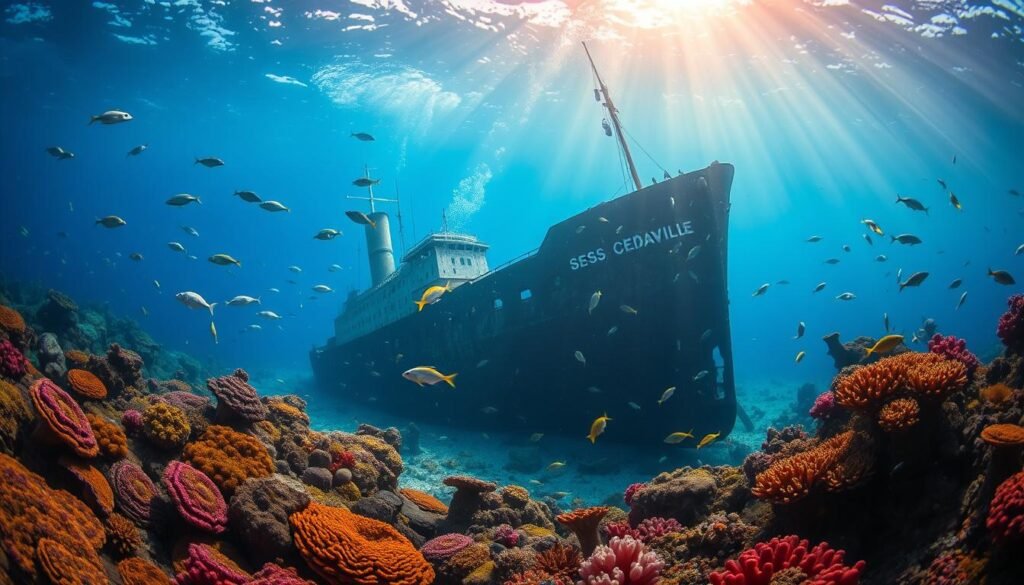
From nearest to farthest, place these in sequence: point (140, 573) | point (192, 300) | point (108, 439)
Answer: point (140, 573) → point (108, 439) → point (192, 300)

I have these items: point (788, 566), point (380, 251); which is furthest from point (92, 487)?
point (380, 251)

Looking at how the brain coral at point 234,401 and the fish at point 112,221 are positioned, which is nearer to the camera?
the brain coral at point 234,401

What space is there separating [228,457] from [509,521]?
161 inches

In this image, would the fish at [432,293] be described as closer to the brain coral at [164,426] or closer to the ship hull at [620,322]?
the brain coral at [164,426]

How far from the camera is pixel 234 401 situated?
636cm

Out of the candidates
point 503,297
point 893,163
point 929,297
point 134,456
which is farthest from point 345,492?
point 929,297

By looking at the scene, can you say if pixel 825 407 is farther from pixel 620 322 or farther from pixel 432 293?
pixel 620 322

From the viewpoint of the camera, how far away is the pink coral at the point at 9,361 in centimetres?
529

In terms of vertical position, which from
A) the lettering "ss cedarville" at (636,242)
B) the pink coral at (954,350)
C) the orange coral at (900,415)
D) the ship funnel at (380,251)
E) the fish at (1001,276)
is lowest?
the orange coral at (900,415)

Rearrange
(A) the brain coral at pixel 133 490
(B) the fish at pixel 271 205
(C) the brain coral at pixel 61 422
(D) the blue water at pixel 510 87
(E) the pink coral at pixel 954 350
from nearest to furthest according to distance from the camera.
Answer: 1. (C) the brain coral at pixel 61 422
2. (A) the brain coral at pixel 133 490
3. (E) the pink coral at pixel 954 350
4. (B) the fish at pixel 271 205
5. (D) the blue water at pixel 510 87

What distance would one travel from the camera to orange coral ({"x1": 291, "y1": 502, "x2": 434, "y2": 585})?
432 cm

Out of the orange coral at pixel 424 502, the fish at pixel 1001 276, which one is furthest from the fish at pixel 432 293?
the fish at pixel 1001 276

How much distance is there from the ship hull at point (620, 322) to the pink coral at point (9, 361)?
9481 millimetres

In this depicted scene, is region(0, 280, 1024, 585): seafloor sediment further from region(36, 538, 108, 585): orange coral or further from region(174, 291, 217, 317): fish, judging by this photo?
region(174, 291, 217, 317): fish
